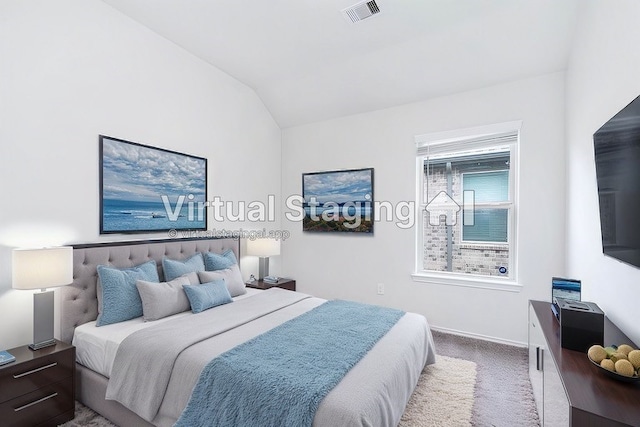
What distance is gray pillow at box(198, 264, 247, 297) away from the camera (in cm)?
281

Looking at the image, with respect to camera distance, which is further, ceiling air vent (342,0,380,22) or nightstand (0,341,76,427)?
ceiling air vent (342,0,380,22)

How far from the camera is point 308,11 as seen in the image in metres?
2.63

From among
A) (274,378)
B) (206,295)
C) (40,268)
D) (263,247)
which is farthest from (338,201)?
(40,268)

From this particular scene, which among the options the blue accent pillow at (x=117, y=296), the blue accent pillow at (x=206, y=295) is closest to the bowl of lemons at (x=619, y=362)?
the blue accent pillow at (x=206, y=295)

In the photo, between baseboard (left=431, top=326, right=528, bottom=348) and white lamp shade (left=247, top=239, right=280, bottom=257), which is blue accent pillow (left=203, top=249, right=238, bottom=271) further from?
baseboard (left=431, top=326, right=528, bottom=348)

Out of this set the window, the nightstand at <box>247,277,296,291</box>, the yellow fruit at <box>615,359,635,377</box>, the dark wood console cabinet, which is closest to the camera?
the dark wood console cabinet

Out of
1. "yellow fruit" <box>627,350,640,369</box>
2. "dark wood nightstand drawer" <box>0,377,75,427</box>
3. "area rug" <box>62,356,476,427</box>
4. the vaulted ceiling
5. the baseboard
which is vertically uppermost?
the vaulted ceiling

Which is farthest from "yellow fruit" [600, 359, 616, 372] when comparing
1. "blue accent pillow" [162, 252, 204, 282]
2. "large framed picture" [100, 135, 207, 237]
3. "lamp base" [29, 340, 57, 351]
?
"large framed picture" [100, 135, 207, 237]

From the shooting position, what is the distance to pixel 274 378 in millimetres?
1479

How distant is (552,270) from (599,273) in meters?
1.09

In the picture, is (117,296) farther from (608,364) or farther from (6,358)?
(608,364)

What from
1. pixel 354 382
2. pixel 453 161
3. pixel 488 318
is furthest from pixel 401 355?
pixel 453 161

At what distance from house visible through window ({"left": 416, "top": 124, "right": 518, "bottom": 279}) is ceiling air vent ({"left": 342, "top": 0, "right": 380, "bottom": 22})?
4.96 ft

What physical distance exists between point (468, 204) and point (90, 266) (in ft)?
12.5
